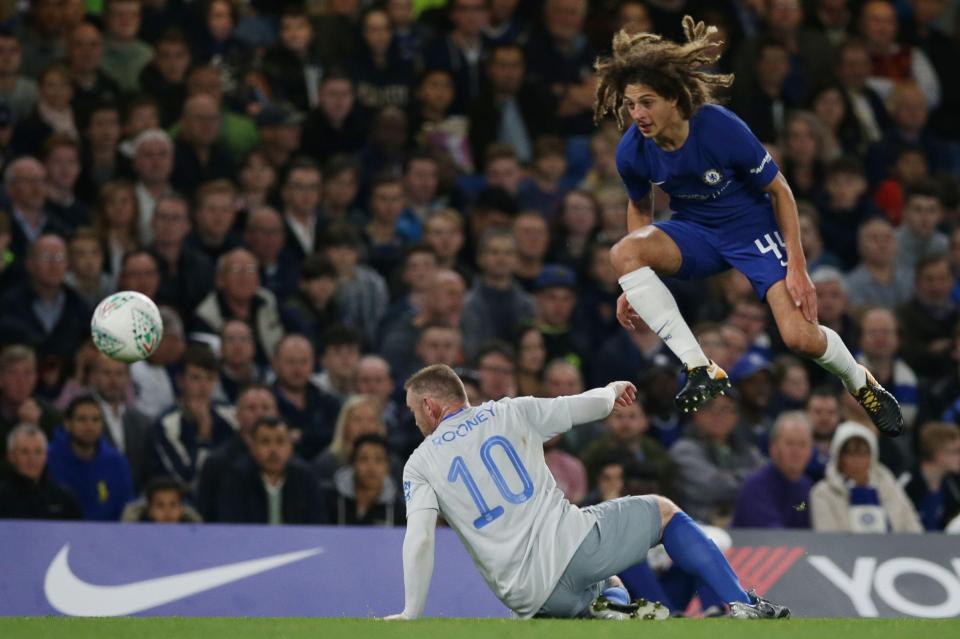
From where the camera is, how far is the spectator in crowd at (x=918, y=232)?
15039 mm

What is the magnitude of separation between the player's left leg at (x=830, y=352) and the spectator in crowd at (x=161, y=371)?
482cm

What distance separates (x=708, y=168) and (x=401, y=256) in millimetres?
5466

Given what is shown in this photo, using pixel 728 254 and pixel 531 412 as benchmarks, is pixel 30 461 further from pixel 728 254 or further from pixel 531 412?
pixel 728 254

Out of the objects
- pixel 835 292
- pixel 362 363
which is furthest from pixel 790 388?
pixel 362 363

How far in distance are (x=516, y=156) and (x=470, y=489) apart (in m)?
7.21

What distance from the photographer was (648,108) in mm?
8586

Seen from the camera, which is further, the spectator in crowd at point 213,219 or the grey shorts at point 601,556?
the spectator in crowd at point 213,219

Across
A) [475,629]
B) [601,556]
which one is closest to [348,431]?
[601,556]

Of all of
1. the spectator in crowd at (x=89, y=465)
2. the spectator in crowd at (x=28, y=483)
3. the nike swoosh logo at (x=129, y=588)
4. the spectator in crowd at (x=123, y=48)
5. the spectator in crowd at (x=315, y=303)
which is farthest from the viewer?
the spectator in crowd at (x=123, y=48)

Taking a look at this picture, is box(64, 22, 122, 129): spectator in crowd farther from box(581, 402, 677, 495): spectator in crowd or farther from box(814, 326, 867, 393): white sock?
box(814, 326, 867, 393): white sock

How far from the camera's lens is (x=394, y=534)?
35.4 ft

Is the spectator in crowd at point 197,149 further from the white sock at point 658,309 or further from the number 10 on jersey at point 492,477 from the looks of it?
the number 10 on jersey at point 492,477

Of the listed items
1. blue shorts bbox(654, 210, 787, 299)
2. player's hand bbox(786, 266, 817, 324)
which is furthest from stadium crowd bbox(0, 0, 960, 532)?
player's hand bbox(786, 266, 817, 324)

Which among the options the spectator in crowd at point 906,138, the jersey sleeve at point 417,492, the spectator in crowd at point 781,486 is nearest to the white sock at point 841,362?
the jersey sleeve at point 417,492
